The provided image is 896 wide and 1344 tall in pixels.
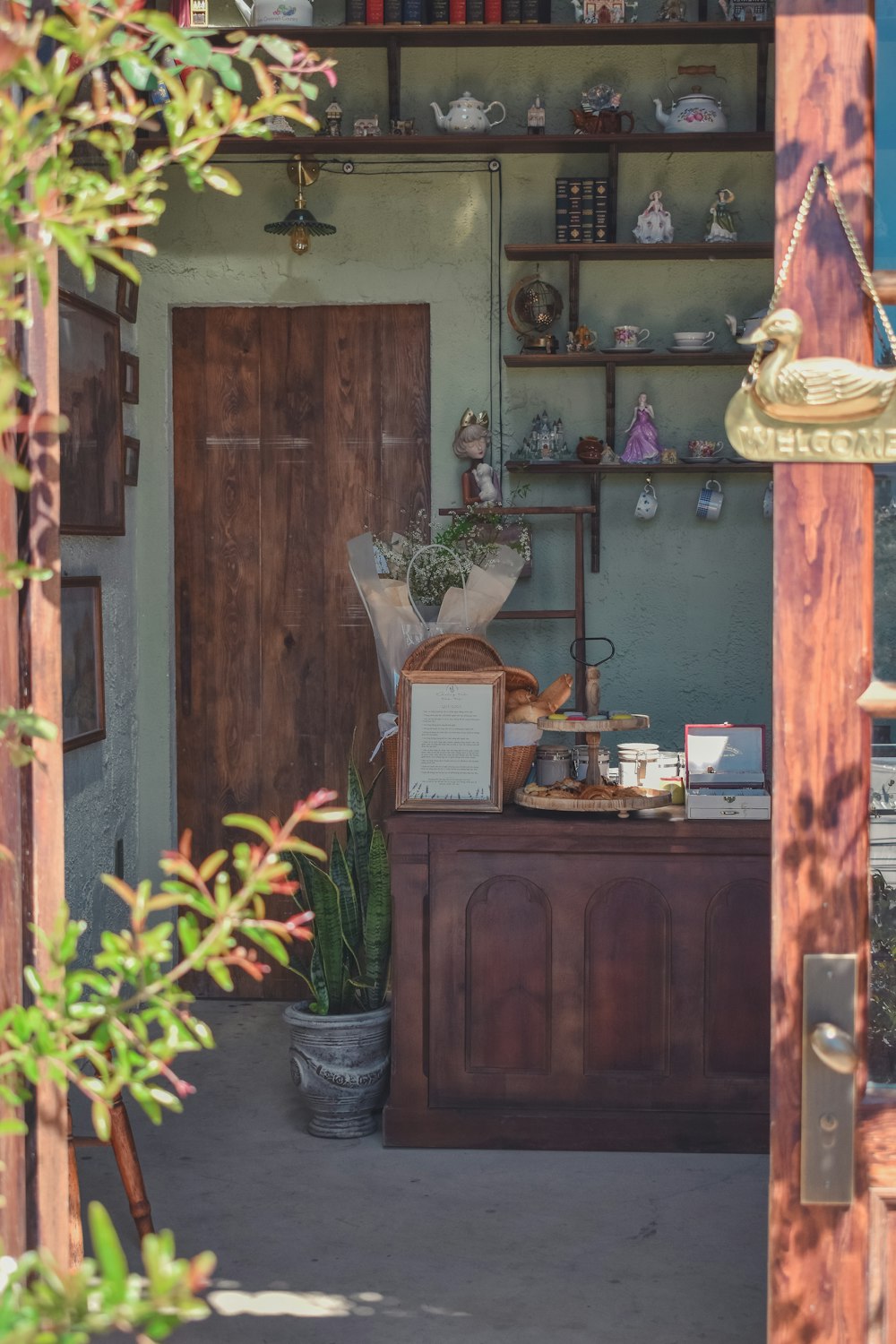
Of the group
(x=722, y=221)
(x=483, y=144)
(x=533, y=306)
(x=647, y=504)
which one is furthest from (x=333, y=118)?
(x=647, y=504)

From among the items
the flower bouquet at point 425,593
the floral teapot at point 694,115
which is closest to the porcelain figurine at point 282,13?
the floral teapot at point 694,115

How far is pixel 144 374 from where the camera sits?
5004mm

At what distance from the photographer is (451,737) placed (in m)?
3.89

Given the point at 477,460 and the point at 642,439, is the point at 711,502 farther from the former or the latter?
the point at 477,460

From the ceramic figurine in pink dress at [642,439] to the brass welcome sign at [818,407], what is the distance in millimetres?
3359

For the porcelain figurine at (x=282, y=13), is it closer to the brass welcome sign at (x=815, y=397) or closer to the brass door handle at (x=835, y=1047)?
the brass welcome sign at (x=815, y=397)

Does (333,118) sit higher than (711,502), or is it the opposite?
(333,118)

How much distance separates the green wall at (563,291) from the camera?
16.0 ft

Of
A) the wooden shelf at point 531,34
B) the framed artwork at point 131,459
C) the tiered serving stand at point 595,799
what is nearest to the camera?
the tiered serving stand at point 595,799

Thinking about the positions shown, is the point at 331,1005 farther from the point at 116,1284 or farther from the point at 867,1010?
the point at 116,1284

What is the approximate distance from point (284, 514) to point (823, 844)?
373 cm

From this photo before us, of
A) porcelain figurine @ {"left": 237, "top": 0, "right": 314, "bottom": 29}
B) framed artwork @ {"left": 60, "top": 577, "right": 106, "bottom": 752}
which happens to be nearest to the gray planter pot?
framed artwork @ {"left": 60, "top": 577, "right": 106, "bottom": 752}

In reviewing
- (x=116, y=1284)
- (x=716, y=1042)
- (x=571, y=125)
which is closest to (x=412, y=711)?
(x=716, y=1042)

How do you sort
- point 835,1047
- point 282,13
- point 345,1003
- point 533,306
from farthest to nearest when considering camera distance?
1. point 533,306
2. point 282,13
3. point 345,1003
4. point 835,1047
